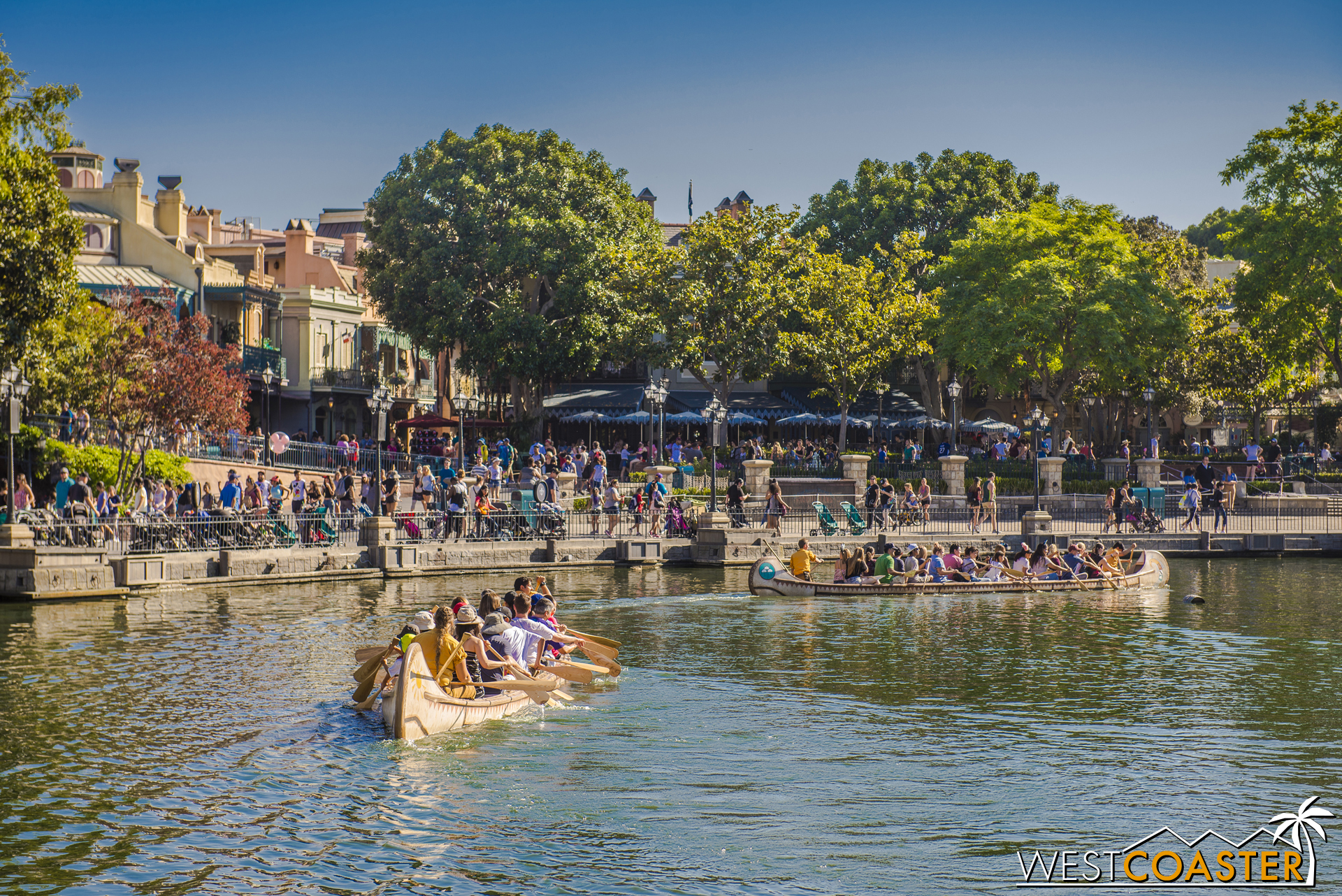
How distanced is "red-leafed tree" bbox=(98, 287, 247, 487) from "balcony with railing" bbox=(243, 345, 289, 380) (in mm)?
17152

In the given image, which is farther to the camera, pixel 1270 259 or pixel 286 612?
pixel 1270 259

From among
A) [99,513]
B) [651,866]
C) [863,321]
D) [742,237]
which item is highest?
[742,237]

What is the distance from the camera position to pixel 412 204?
180 ft

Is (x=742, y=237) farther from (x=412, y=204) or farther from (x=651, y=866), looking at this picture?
(x=651, y=866)

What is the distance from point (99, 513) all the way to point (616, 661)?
52.3 ft

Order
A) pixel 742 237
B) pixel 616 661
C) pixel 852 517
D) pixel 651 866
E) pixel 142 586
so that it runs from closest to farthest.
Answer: pixel 651 866 → pixel 616 661 → pixel 142 586 → pixel 852 517 → pixel 742 237

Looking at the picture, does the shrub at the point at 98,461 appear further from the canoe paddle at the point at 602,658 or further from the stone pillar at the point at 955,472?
the stone pillar at the point at 955,472

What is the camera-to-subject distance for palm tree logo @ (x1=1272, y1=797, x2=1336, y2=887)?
11.8 meters

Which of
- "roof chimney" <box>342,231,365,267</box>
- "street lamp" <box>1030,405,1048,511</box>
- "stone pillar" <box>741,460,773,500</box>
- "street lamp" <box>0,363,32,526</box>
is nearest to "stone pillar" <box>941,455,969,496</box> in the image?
"street lamp" <box>1030,405,1048,511</box>

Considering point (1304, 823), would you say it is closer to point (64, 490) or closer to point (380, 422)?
point (64, 490)

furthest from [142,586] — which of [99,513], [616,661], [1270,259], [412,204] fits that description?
[1270,259]

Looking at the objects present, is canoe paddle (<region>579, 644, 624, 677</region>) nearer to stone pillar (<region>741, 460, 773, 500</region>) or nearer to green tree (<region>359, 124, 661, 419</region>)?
stone pillar (<region>741, 460, 773, 500</region>)

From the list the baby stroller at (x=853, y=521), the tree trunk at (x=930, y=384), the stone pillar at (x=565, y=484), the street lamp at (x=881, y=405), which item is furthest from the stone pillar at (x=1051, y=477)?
the tree trunk at (x=930, y=384)

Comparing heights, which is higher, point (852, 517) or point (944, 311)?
point (944, 311)
